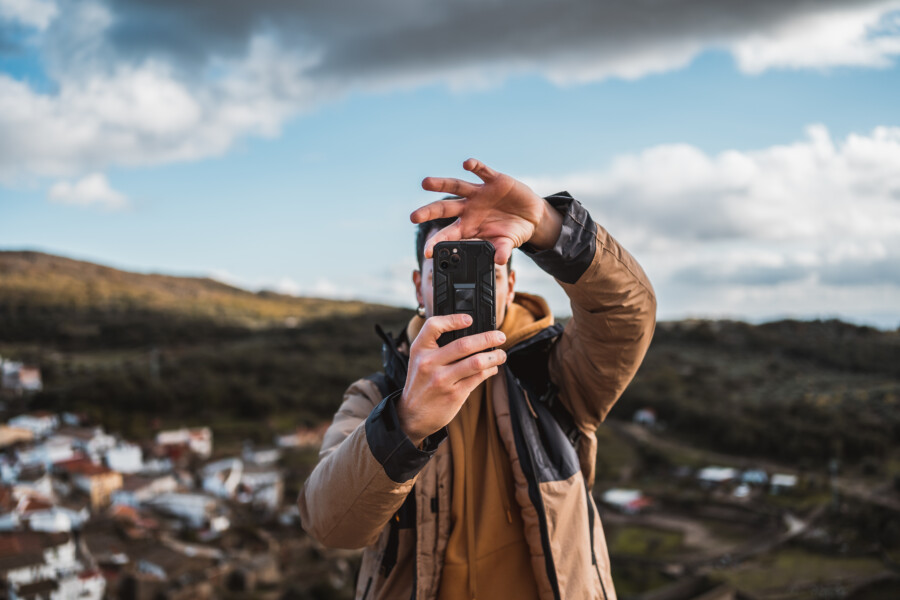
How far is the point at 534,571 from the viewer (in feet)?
6.00

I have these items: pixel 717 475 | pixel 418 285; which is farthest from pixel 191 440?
pixel 418 285

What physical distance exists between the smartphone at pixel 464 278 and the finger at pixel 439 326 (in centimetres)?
11

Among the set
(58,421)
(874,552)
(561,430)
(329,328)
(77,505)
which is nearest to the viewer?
(561,430)

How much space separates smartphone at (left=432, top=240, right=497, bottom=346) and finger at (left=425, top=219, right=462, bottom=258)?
23 mm

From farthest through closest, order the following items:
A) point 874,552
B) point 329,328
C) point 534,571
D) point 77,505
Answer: point 329,328, point 77,505, point 874,552, point 534,571

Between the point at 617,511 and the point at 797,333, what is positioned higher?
the point at 797,333

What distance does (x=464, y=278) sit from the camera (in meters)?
1.54

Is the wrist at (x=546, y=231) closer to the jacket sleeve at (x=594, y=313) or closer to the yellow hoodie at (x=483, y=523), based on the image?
the jacket sleeve at (x=594, y=313)

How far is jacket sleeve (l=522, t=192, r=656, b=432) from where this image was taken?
70.2 inches

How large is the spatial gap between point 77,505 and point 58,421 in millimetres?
19178

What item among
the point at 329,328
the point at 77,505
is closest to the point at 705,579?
the point at 77,505

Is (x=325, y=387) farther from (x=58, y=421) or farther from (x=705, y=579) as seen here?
(x=705, y=579)

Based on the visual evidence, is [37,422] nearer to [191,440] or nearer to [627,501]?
[191,440]

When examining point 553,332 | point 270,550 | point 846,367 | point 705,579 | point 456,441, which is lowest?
point 270,550
